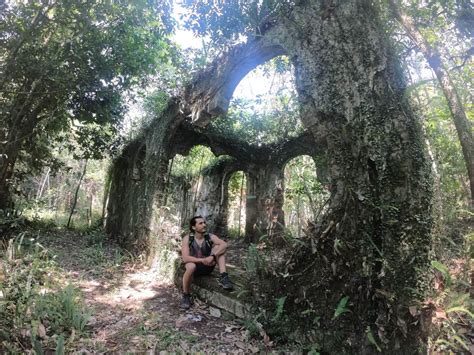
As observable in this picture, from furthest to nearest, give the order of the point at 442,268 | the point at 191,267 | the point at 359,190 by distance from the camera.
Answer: the point at 191,267, the point at 359,190, the point at 442,268

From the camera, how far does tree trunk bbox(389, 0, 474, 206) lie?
3662 mm

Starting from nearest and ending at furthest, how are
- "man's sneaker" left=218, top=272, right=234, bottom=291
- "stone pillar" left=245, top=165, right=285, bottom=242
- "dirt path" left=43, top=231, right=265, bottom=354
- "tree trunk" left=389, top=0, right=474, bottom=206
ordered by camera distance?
"tree trunk" left=389, top=0, right=474, bottom=206 < "dirt path" left=43, top=231, right=265, bottom=354 < "man's sneaker" left=218, top=272, right=234, bottom=291 < "stone pillar" left=245, top=165, right=285, bottom=242

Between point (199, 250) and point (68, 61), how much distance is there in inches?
243

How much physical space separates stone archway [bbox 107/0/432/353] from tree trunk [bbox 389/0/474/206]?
61cm

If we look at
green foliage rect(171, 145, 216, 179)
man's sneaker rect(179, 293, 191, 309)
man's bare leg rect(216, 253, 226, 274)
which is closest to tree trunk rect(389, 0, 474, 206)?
man's bare leg rect(216, 253, 226, 274)

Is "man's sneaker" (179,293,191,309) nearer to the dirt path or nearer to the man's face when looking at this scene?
the dirt path

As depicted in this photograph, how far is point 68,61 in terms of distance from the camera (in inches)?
335

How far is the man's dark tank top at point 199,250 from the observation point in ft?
17.9

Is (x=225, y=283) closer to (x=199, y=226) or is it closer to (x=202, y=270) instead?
(x=202, y=270)

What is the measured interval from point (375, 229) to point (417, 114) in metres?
1.28

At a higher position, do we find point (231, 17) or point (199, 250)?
point (231, 17)

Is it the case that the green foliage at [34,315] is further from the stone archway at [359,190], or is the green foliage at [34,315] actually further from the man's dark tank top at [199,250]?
the stone archway at [359,190]

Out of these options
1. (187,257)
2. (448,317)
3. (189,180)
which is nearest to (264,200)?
(189,180)

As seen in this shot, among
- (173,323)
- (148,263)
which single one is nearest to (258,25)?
(173,323)
